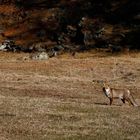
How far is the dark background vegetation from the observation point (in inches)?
4149

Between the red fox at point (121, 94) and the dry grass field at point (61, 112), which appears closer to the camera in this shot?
the dry grass field at point (61, 112)

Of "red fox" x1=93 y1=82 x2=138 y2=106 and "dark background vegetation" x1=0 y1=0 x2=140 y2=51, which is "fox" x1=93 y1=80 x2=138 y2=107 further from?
"dark background vegetation" x1=0 y1=0 x2=140 y2=51

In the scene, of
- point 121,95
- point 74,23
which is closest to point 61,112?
point 121,95

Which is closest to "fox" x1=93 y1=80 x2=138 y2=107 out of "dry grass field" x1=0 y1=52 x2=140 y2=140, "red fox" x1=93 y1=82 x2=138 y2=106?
"red fox" x1=93 y1=82 x2=138 y2=106

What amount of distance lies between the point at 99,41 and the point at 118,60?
75.7ft

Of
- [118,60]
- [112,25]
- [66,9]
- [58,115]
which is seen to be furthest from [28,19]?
[58,115]

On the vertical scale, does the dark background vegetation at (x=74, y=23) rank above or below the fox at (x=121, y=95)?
below

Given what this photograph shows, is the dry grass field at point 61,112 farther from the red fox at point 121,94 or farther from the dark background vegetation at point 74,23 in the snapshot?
the dark background vegetation at point 74,23

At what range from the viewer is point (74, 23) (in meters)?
114

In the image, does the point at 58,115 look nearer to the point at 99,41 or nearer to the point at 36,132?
the point at 36,132

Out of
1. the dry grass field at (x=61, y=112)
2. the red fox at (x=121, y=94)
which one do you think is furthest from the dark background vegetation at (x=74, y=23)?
the red fox at (x=121, y=94)

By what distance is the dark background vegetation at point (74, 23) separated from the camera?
4149 inches

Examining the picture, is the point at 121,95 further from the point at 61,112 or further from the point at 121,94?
the point at 61,112

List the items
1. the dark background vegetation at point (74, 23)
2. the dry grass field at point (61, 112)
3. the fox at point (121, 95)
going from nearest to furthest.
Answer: the dry grass field at point (61, 112) < the fox at point (121, 95) < the dark background vegetation at point (74, 23)
